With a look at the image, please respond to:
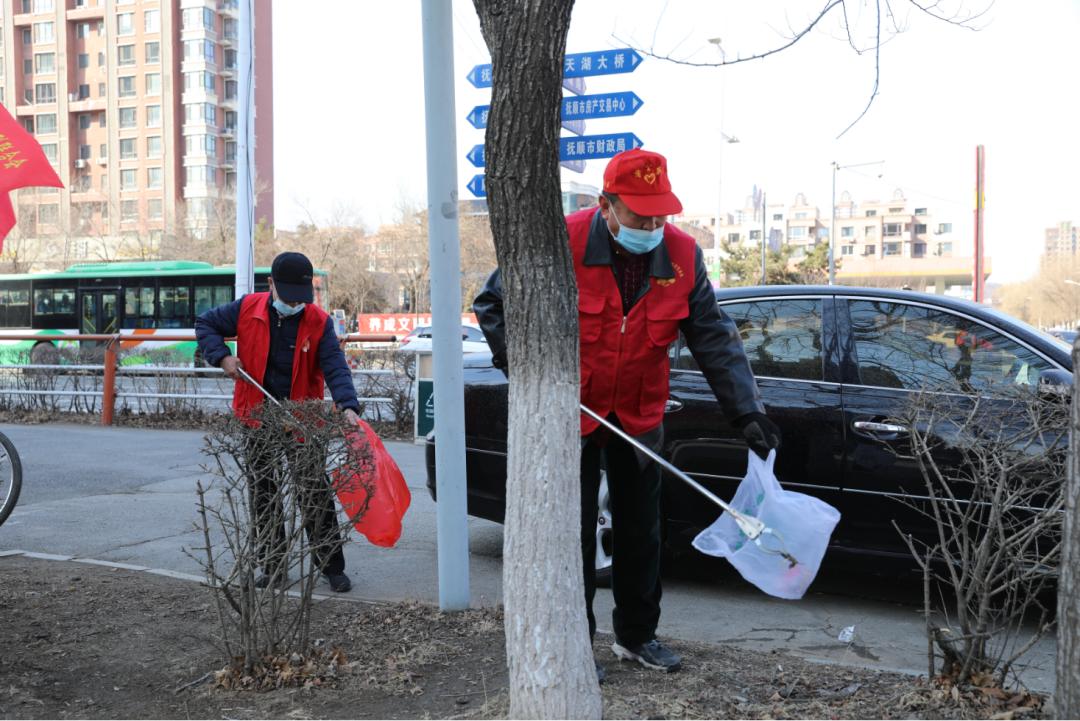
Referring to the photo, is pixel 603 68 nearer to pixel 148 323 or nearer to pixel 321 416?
pixel 321 416

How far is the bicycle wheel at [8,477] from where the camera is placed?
6.07 m

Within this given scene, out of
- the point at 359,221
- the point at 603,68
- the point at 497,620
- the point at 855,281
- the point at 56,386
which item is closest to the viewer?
the point at 497,620

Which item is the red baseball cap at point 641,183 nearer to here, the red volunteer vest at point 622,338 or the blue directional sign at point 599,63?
the red volunteer vest at point 622,338

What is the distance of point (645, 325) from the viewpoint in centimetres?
360

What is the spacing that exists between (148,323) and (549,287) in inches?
1097

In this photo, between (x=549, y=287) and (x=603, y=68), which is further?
(x=603, y=68)

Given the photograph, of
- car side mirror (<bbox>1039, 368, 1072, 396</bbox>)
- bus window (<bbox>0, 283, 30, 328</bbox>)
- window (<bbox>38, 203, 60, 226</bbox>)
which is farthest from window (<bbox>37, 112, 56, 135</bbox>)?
car side mirror (<bbox>1039, 368, 1072, 396</bbox>)

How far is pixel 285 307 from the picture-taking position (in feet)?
16.3

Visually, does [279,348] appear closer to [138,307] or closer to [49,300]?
[138,307]

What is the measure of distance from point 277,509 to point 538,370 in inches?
51.7

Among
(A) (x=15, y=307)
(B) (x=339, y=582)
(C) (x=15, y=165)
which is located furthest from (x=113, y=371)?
(A) (x=15, y=307)

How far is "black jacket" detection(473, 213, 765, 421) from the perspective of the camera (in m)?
3.63

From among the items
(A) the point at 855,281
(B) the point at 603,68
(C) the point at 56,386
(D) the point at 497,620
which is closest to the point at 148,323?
(C) the point at 56,386

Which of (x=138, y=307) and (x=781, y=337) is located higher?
(x=138, y=307)
